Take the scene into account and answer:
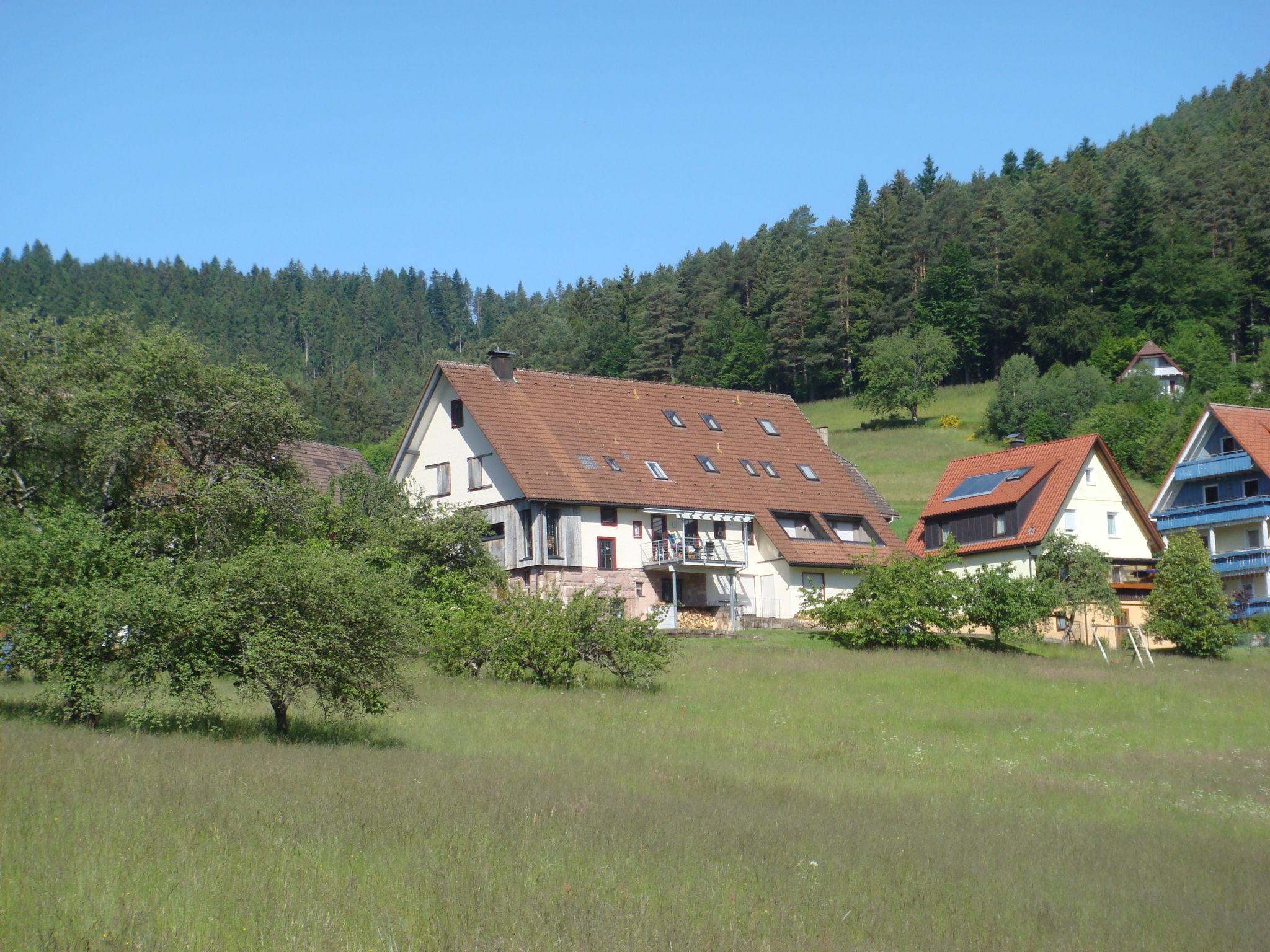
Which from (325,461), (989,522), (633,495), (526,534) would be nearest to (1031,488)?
(989,522)

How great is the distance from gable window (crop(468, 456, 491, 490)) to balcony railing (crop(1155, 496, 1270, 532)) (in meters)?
34.7

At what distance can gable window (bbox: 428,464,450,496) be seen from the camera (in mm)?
51688

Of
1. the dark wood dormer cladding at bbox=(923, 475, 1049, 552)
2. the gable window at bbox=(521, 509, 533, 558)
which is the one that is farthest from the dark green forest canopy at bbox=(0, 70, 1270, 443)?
the gable window at bbox=(521, 509, 533, 558)

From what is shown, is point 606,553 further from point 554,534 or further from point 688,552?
point 688,552

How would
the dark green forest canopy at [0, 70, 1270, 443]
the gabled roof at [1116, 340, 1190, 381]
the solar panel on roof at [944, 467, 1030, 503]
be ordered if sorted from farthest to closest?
the dark green forest canopy at [0, 70, 1270, 443]
the gabled roof at [1116, 340, 1190, 381]
the solar panel on roof at [944, 467, 1030, 503]

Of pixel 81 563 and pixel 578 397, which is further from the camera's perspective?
pixel 578 397

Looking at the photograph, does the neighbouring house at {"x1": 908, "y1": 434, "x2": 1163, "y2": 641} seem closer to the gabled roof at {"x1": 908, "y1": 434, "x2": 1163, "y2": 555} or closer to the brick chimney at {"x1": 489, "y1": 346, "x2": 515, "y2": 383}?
the gabled roof at {"x1": 908, "y1": 434, "x2": 1163, "y2": 555}

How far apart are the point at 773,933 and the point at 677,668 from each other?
2368 cm

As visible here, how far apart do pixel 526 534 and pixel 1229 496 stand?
116 feet

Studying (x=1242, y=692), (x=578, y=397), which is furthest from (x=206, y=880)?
(x=578, y=397)

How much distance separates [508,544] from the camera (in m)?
48.7

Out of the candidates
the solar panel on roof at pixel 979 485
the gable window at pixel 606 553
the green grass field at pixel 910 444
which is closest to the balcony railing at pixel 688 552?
the gable window at pixel 606 553

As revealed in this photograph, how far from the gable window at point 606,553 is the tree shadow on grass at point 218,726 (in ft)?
79.9

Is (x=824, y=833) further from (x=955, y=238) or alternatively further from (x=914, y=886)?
(x=955, y=238)
